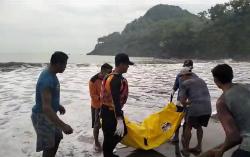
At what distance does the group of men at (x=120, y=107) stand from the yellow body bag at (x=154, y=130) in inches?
9.5

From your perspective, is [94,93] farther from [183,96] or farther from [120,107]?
[120,107]

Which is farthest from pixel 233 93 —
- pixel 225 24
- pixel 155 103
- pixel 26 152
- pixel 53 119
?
pixel 225 24

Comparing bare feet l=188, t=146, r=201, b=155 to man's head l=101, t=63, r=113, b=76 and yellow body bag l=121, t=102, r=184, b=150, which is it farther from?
man's head l=101, t=63, r=113, b=76

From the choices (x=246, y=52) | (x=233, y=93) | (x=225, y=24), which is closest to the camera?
(x=233, y=93)

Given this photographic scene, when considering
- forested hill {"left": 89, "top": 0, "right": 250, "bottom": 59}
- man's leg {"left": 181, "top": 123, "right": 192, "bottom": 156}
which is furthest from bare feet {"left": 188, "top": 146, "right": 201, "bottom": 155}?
forested hill {"left": 89, "top": 0, "right": 250, "bottom": 59}

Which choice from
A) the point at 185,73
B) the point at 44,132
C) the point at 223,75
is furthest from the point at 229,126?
the point at 185,73

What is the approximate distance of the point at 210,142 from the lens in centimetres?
873

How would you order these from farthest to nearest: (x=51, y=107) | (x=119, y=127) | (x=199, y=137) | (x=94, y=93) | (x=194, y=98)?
(x=94, y=93) < (x=199, y=137) < (x=194, y=98) < (x=119, y=127) < (x=51, y=107)

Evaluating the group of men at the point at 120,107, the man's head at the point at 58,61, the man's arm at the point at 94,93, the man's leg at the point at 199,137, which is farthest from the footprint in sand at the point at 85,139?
the man's head at the point at 58,61

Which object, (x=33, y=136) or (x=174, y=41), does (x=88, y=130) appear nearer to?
(x=33, y=136)

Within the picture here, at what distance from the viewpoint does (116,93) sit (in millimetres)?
5820

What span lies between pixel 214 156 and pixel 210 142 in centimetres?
496

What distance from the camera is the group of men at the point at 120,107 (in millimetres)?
3775

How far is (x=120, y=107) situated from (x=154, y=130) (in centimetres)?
212
